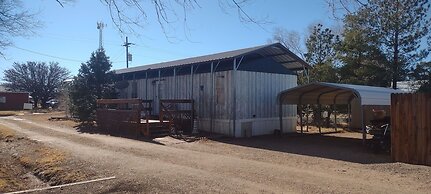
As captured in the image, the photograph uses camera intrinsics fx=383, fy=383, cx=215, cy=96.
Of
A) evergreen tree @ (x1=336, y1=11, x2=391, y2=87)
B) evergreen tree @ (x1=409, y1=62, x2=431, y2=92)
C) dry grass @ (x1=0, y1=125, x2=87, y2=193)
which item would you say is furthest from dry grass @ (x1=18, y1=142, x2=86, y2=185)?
evergreen tree @ (x1=409, y1=62, x2=431, y2=92)

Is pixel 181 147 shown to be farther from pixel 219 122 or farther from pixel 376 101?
pixel 376 101

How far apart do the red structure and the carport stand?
144ft

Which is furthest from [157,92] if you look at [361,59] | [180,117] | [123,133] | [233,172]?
[233,172]

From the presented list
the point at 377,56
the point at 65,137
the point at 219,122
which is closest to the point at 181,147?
the point at 219,122

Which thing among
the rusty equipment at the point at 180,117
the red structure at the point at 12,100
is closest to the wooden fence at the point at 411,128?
the rusty equipment at the point at 180,117

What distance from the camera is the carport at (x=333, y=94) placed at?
1428cm

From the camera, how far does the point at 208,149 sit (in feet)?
44.9

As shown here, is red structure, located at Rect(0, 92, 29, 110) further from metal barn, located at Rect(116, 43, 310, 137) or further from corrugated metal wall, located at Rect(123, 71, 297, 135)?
corrugated metal wall, located at Rect(123, 71, 297, 135)

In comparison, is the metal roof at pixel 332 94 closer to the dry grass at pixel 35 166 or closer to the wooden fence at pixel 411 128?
the wooden fence at pixel 411 128

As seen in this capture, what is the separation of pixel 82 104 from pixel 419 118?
19.7 m

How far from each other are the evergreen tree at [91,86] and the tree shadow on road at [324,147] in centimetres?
1076

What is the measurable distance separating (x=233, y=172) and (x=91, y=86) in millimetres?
17587

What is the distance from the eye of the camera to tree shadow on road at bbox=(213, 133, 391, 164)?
11.8m

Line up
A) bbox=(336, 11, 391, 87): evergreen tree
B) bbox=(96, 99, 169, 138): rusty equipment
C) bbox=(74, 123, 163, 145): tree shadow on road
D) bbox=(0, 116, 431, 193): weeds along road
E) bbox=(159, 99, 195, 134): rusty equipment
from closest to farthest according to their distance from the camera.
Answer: bbox=(0, 116, 431, 193): weeds along road, bbox=(74, 123, 163, 145): tree shadow on road, bbox=(96, 99, 169, 138): rusty equipment, bbox=(159, 99, 195, 134): rusty equipment, bbox=(336, 11, 391, 87): evergreen tree
